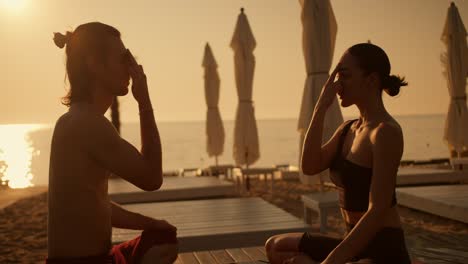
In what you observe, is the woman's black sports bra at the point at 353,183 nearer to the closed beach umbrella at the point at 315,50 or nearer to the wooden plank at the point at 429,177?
the closed beach umbrella at the point at 315,50

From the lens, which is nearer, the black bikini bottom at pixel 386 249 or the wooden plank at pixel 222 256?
the black bikini bottom at pixel 386 249

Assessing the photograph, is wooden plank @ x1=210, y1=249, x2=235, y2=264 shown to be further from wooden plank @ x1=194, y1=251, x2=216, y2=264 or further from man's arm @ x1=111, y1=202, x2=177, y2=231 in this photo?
man's arm @ x1=111, y1=202, x2=177, y2=231

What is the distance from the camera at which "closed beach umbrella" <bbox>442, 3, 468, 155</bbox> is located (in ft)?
35.1

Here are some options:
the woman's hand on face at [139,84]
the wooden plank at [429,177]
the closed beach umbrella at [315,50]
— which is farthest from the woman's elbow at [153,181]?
the wooden plank at [429,177]

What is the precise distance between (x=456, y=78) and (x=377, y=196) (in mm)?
10239

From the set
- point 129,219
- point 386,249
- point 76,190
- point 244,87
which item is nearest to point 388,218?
point 386,249

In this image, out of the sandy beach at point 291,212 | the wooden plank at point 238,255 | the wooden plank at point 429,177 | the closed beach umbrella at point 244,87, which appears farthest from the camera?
the closed beach umbrella at point 244,87

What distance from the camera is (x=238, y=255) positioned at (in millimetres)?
3988

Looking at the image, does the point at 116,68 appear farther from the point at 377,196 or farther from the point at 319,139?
the point at 377,196

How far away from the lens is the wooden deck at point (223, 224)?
178 inches

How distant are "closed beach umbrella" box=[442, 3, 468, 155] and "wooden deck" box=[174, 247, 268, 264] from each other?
8.26 m

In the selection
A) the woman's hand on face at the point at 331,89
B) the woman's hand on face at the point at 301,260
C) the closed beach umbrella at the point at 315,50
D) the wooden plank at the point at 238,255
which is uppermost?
the closed beach umbrella at the point at 315,50

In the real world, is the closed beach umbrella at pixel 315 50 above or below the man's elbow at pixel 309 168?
above

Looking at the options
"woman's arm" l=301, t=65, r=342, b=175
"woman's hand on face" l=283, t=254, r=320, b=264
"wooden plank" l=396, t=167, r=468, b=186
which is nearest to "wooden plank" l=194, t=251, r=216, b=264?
"woman's hand on face" l=283, t=254, r=320, b=264
